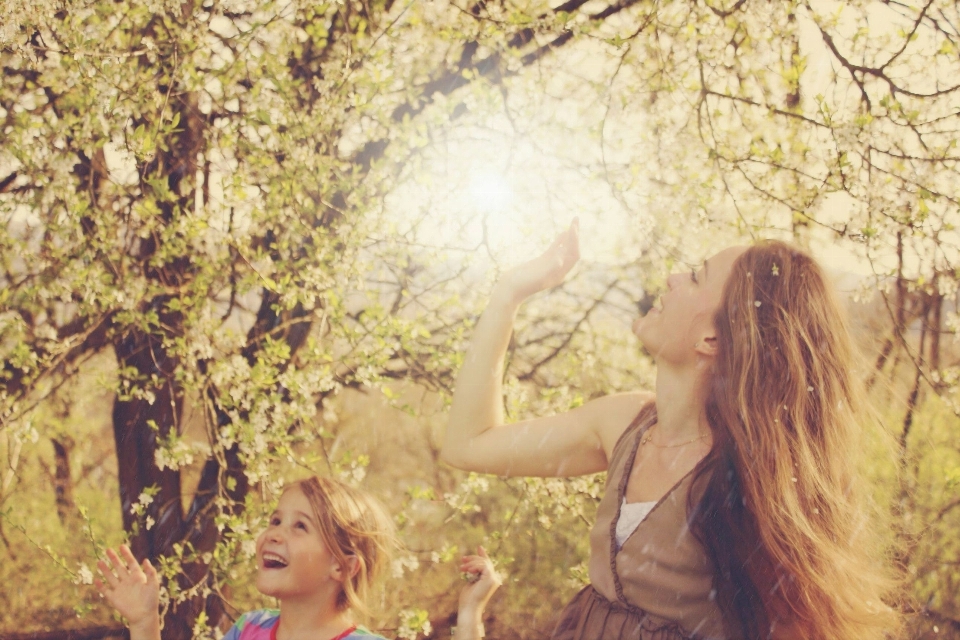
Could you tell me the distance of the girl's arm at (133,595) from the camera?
6.56 feet

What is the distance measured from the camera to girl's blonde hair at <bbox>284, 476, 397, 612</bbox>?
230cm

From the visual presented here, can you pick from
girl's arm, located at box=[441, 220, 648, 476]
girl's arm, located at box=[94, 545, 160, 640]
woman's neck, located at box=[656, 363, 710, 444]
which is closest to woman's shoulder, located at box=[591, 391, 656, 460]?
girl's arm, located at box=[441, 220, 648, 476]

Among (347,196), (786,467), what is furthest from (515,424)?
(347,196)

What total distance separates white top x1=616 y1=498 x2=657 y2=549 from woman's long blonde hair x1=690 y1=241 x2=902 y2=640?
12 cm

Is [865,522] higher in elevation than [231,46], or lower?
lower

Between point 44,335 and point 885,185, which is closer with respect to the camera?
point 885,185

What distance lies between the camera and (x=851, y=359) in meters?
1.90

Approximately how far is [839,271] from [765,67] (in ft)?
3.28

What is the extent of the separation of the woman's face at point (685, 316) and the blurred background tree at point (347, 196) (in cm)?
109

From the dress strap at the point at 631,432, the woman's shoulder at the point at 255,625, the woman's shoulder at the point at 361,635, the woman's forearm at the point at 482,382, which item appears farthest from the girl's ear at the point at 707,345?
the woman's shoulder at the point at 255,625

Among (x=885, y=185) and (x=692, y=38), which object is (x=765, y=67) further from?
(x=885, y=185)

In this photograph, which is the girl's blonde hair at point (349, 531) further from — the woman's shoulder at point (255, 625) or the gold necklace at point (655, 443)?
the gold necklace at point (655, 443)

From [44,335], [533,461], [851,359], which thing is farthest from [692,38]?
[44,335]

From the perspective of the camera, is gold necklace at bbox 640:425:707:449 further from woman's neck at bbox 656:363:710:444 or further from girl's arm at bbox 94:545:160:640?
girl's arm at bbox 94:545:160:640
